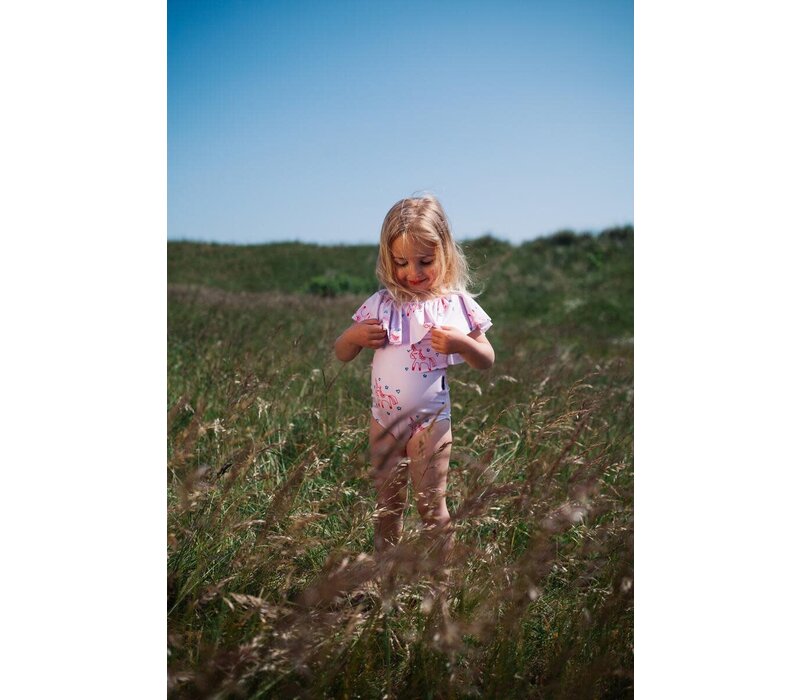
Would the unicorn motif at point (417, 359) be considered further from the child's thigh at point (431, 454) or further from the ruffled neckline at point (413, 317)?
the child's thigh at point (431, 454)

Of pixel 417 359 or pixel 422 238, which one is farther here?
pixel 417 359

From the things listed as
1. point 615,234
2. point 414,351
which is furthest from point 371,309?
point 615,234

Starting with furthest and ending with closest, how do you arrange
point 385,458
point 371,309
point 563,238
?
point 563,238, point 371,309, point 385,458

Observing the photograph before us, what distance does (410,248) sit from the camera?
6.61ft

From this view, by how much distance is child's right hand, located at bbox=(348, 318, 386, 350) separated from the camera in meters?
2.09

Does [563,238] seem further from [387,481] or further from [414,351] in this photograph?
[387,481]

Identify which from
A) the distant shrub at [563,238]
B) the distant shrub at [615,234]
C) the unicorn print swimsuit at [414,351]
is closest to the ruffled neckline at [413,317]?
the unicorn print swimsuit at [414,351]

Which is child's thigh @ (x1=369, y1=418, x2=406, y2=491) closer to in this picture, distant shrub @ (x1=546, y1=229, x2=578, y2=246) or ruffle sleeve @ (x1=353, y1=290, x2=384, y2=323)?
ruffle sleeve @ (x1=353, y1=290, x2=384, y2=323)

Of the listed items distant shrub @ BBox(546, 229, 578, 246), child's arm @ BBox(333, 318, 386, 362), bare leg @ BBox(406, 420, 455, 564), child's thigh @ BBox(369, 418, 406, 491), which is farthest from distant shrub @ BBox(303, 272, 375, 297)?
distant shrub @ BBox(546, 229, 578, 246)

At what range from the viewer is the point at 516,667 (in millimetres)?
1563

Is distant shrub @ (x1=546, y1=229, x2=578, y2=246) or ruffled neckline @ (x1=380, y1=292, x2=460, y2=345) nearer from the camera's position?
ruffled neckline @ (x1=380, y1=292, x2=460, y2=345)

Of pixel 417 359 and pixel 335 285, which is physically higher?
pixel 335 285

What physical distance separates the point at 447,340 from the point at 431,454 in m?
0.35
